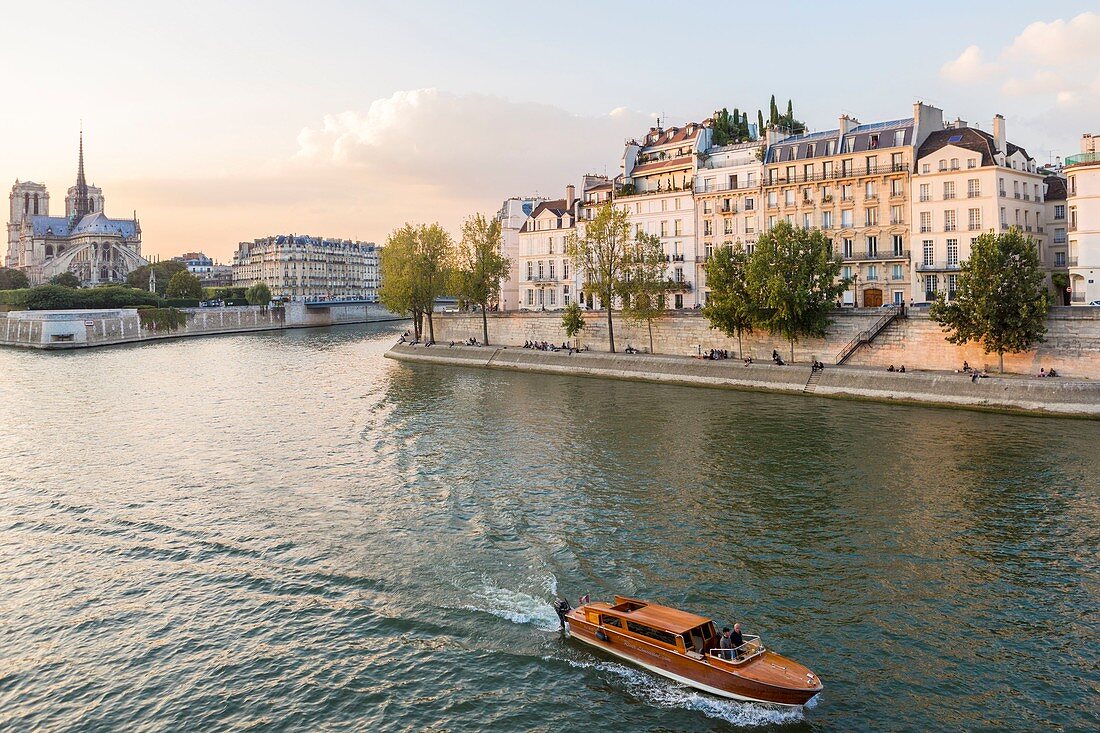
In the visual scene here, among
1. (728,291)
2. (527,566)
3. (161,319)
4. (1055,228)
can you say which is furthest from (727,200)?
(161,319)

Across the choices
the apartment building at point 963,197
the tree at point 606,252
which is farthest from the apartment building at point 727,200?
the apartment building at point 963,197

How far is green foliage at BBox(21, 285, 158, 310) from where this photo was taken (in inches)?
5994

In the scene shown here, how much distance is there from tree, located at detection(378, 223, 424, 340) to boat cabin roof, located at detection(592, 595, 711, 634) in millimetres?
81107

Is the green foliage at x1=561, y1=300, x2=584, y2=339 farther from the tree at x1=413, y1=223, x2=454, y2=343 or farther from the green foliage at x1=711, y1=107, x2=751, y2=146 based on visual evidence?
the green foliage at x1=711, y1=107, x2=751, y2=146

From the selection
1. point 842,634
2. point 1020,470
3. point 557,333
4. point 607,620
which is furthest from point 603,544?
point 557,333

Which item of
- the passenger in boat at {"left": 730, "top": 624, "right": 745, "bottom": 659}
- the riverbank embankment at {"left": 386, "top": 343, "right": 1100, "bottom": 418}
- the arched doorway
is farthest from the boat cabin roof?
the arched doorway

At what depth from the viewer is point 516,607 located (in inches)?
989

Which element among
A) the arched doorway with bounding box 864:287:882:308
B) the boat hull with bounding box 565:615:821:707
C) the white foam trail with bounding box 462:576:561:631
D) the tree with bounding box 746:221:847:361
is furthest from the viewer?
the arched doorway with bounding box 864:287:882:308

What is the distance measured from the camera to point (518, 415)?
57.3 meters

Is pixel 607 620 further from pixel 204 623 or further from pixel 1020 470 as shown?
pixel 1020 470

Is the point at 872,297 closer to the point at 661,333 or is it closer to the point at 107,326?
the point at 661,333

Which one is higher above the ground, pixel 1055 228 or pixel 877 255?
pixel 1055 228

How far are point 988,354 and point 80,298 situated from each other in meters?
154

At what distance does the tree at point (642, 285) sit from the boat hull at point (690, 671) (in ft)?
191
